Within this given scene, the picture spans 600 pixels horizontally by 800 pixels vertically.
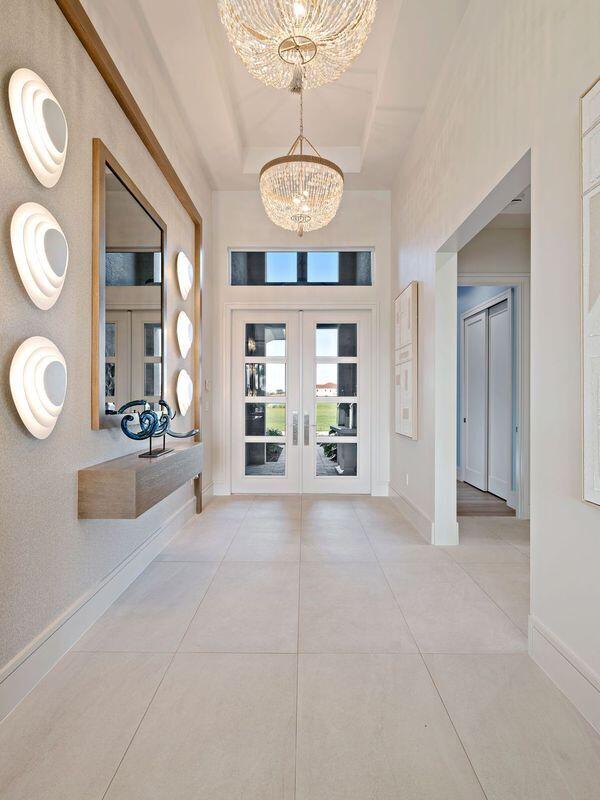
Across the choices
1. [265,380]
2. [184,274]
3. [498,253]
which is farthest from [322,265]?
[184,274]

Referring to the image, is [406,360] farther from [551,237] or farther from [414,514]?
[551,237]

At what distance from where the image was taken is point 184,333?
3.95 metres

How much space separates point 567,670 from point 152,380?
8.96 feet

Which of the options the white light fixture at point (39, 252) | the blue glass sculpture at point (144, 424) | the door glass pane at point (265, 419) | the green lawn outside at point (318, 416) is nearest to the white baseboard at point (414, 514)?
the green lawn outside at point (318, 416)

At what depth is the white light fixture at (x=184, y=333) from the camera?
12.5ft

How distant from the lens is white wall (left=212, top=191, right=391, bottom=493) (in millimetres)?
5297

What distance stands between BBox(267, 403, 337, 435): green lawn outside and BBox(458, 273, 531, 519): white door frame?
1.96 metres

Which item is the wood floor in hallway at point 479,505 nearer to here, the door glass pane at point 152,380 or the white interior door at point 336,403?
the white interior door at point 336,403

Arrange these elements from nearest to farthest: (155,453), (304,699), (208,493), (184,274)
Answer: (304,699)
(155,453)
(184,274)
(208,493)

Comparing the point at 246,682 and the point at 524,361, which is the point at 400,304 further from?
the point at 246,682

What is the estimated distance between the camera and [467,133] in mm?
2852

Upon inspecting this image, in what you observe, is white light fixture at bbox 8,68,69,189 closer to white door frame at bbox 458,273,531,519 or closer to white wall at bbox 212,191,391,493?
white wall at bbox 212,191,391,493

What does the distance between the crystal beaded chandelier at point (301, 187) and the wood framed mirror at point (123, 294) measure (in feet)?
2.89

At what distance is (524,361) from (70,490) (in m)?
4.27
